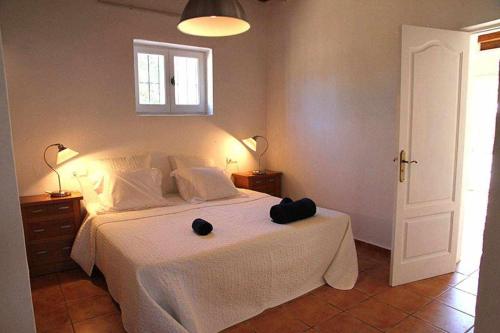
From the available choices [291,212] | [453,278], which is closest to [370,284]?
[453,278]

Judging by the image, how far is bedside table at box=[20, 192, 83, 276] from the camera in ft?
9.24

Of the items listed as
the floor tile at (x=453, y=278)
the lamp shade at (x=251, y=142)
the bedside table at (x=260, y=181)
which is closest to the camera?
the floor tile at (x=453, y=278)

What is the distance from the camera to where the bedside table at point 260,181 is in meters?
4.12

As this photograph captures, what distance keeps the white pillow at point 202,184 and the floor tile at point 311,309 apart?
4.36 feet

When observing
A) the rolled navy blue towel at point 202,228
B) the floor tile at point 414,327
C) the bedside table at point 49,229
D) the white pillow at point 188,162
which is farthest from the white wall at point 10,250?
the white pillow at point 188,162

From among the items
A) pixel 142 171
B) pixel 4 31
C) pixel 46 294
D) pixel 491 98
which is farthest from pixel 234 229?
pixel 491 98

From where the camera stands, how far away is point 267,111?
461cm

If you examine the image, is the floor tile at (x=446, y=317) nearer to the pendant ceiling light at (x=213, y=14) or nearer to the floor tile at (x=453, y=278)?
the floor tile at (x=453, y=278)

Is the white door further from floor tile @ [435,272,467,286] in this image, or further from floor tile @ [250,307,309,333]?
floor tile @ [250,307,309,333]

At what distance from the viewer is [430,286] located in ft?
8.87

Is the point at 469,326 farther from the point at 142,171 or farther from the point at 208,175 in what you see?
the point at 142,171

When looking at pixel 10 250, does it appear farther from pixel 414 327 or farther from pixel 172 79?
→ pixel 172 79

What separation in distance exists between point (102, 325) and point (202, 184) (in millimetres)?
1537

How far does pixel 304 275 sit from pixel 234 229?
0.64 m
